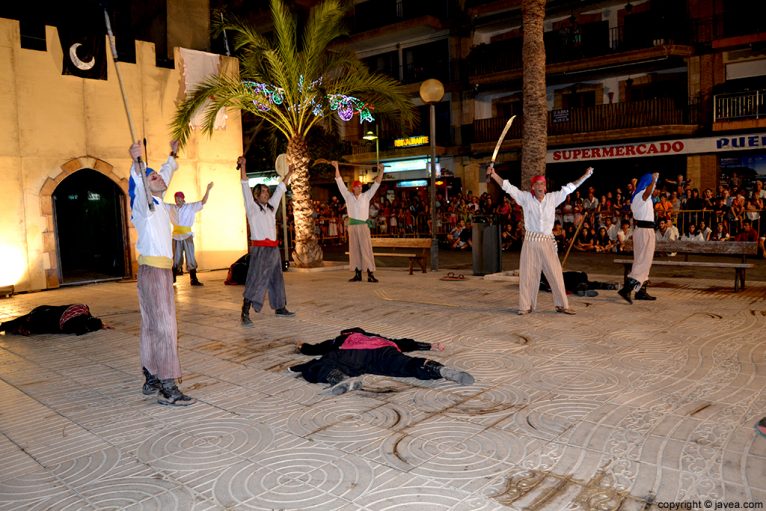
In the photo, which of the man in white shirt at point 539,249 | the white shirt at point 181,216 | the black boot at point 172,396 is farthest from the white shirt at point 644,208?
the white shirt at point 181,216

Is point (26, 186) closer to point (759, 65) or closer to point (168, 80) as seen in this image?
point (168, 80)

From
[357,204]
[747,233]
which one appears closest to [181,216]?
[357,204]

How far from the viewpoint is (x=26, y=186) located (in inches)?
498

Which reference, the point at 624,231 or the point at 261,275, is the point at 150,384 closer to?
the point at 261,275

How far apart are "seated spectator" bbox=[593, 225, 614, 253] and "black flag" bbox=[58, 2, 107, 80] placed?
14.1 metres

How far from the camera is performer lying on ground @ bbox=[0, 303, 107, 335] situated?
26.1 feet

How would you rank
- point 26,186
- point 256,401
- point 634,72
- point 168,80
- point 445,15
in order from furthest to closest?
point 445,15, point 634,72, point 168,80, point 26,186, point 256,401

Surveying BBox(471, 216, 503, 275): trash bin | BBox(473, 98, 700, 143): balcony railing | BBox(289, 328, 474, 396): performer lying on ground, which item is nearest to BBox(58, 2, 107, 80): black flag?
BBox(471, 216, 503, 275): trash bin

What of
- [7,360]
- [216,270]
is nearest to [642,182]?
[7,360]

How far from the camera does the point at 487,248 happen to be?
12594mm

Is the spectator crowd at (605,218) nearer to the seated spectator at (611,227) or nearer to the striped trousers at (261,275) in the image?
the seated spectator at (611,227)

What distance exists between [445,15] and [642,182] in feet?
75.9

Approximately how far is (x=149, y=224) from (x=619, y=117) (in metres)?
22.4

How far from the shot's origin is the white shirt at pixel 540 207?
8.09m
